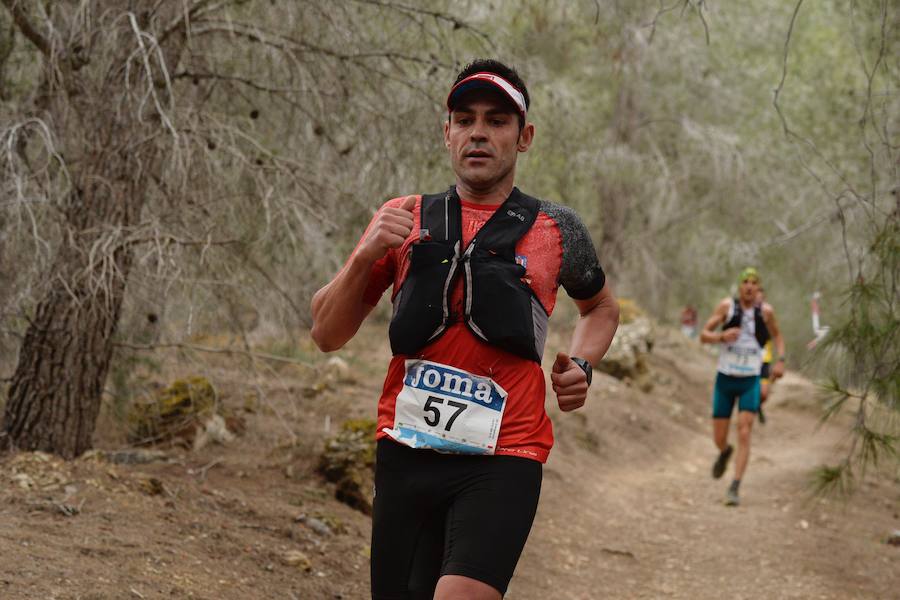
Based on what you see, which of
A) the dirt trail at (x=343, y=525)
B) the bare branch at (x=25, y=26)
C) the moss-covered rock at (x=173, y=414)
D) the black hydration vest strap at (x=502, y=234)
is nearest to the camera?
the black hydration vest strap at (x=502, y=234)

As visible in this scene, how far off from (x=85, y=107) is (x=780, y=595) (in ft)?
17.3

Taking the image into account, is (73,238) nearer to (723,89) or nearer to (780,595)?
(780,595)

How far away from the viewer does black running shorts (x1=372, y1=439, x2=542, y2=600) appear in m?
2.79

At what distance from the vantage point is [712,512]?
9555mm

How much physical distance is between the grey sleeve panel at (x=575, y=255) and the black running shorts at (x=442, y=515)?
59cm

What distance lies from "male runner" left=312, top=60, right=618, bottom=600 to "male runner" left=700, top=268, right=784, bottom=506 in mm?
6566

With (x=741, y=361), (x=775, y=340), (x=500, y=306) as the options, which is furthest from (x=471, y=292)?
(x=775, y=340)

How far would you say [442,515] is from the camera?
9.66ft

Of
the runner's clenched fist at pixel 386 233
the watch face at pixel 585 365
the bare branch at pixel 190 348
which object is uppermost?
the runner's clenched fist at pixel 386 233

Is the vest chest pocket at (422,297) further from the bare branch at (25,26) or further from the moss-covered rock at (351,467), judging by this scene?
the moss-covered rock at (351,467)

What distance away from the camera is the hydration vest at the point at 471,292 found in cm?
288

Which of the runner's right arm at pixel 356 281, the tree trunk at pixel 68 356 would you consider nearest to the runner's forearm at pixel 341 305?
the runner's right arm at pixel 356 281

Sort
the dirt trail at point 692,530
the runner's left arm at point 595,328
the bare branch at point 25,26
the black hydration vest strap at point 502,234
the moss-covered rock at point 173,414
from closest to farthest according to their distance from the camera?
the black hydration vest strap at point 502,234, the runner's left arm at point 595,328, the bare branch at point 25,26, the dirt trail at point 692,530, the moss-covered rock at point 173,414

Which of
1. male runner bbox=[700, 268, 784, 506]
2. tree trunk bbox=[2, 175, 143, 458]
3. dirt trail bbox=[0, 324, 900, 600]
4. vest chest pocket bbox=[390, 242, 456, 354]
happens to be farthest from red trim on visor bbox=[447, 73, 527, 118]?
male runner bbox=[700, 268, 784, 506]
